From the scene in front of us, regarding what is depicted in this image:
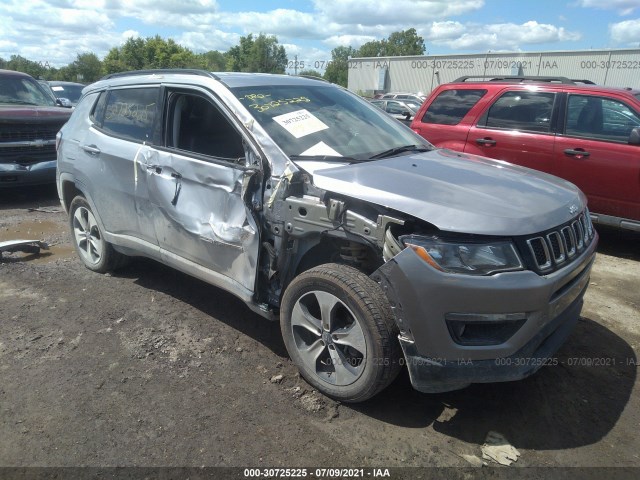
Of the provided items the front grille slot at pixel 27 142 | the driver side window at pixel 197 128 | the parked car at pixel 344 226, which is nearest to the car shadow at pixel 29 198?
the front grille slot at pixel 27 142

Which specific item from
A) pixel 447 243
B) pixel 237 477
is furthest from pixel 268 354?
pixel 447 243

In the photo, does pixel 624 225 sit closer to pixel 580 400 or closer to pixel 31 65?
pixel 580 400

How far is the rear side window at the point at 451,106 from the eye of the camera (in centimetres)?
671

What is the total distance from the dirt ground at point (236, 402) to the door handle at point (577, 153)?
2.05 metres

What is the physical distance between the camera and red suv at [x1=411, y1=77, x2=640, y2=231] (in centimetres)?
545

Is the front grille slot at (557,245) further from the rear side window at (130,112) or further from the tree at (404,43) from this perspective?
the tree at (404,43)

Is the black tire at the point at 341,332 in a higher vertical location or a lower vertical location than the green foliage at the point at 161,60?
lower

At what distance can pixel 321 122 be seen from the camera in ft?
11.5

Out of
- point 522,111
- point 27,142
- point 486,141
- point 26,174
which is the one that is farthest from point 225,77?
point 27,142

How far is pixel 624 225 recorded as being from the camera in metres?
5.41

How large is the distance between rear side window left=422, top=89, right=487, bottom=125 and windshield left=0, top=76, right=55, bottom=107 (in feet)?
22.0

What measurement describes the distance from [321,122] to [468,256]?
5.20 feet

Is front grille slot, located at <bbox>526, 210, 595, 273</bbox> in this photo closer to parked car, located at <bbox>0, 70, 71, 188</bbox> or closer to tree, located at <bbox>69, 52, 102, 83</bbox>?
parked car, located at <bbox>0, 70, 71, 188</bbox>

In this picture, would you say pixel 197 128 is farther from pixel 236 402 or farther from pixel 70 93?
pixel 70 93
